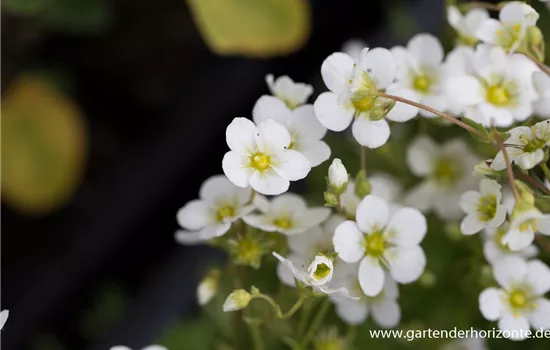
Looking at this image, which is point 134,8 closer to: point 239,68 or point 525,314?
point 239,68

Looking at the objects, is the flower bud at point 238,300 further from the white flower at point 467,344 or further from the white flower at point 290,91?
the white flower at point 467,344

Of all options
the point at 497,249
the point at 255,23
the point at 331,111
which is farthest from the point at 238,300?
the point at 255,23

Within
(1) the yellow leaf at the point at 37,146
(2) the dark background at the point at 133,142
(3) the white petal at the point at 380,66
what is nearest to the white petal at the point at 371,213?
(3) the white petal at the point at 380,66

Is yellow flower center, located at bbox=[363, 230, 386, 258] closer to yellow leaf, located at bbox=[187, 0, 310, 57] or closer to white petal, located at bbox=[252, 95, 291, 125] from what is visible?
white petal, located at bbox=[252, 95, 291, 125]

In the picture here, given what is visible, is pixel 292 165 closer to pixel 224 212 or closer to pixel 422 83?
pixel 224 212

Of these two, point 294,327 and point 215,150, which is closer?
point 294,327

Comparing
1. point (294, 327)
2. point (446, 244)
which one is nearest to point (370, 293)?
point (294, 327)

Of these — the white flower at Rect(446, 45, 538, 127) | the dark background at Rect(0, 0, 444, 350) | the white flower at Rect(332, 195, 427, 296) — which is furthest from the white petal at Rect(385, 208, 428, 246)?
the dark background at Rect(0, 0, 444, 350)
